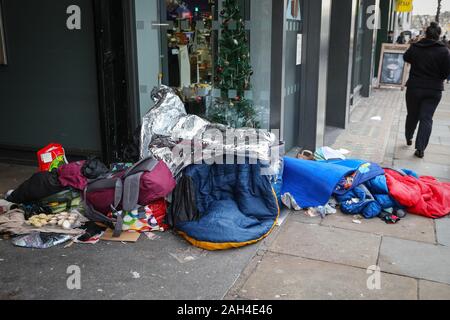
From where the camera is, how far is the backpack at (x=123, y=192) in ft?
12.9

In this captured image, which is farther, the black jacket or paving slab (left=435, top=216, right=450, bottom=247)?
the black jacket

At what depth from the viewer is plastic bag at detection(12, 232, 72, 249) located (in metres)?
3.80

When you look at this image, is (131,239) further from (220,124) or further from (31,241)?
(220,124)

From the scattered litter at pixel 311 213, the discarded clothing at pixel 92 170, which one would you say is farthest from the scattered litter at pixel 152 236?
the scattered litter at pixel 311 213

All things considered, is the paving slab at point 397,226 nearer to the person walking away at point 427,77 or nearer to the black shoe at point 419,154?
the black shoe at point 419,154

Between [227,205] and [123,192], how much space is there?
878 millimetres

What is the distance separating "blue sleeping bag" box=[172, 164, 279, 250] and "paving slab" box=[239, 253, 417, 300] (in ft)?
1.26

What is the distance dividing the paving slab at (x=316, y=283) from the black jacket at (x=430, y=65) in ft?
12.4

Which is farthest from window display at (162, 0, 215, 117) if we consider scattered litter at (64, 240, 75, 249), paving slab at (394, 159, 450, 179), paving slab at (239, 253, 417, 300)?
paving slab at (394, 159, 450, 179)

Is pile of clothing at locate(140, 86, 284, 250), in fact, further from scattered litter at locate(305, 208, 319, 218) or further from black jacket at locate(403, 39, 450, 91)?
black jacket at locate(403, 39, 450, 91)

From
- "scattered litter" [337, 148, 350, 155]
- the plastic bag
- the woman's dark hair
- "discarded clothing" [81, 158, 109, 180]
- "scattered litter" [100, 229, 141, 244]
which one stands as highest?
the woman's dark hair

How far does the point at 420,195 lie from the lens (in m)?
4.51

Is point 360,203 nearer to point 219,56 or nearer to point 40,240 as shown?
point 219,56

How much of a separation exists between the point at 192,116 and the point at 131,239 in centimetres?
153
